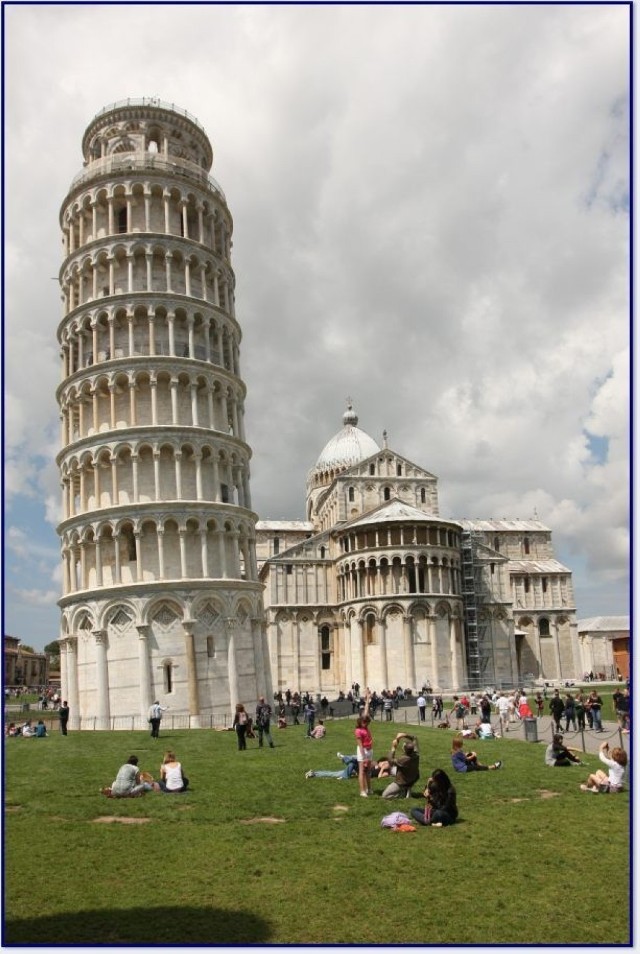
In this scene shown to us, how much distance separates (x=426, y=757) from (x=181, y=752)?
9.06 m

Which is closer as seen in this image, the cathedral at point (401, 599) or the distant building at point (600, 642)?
the cathedral at point (401, 599)

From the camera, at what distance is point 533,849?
13031 millimetres

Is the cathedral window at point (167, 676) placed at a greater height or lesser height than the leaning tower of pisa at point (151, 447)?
lesser

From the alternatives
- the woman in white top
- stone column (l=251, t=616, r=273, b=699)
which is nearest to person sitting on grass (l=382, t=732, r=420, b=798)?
the woman in white top

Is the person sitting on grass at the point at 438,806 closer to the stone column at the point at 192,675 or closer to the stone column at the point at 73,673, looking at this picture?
the stone column at the point at 192,675

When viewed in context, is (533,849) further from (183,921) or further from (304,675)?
(304,675)

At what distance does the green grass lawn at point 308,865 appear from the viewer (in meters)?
9.66

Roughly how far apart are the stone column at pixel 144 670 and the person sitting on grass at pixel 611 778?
27.2 metres

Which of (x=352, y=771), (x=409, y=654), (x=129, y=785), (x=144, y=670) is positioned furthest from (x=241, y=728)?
(x=409, y=654)

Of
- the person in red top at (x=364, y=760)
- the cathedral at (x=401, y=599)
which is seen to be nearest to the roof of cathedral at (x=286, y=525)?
the cathedral at (x=401, y=599)

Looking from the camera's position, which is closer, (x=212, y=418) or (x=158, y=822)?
(x=158, y=822)

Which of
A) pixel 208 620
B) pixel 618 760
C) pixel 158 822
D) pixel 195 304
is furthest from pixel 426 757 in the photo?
pixel 195 304

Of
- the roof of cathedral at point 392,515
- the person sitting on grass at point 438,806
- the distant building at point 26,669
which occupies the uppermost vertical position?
the roof of cathedral at point 392,515

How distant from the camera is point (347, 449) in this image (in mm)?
97688
